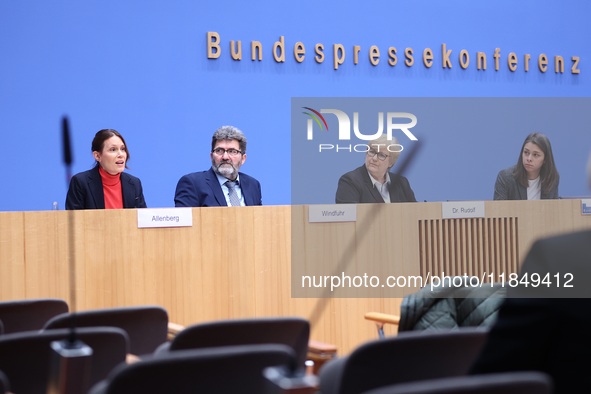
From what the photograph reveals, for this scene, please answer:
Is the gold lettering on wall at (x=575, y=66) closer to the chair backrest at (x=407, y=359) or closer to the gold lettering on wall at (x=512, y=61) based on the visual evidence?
the gold lettering on wall at (x=512, y=61)

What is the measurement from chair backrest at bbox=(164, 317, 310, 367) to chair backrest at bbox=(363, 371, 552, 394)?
34.5 inches

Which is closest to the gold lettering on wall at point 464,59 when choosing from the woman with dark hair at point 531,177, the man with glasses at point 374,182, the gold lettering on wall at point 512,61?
the gold lettering on wall at point 512,61

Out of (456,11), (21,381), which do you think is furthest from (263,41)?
(21,381)

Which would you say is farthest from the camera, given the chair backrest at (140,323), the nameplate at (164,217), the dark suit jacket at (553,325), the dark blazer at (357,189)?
the dark blazer at (357,189)

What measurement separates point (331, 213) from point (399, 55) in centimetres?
297

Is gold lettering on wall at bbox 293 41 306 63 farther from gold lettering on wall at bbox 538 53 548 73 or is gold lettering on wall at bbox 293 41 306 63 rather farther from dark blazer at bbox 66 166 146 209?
dark blazer at bbox 66 166 146 209

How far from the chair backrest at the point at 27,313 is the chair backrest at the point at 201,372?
4.65 feet

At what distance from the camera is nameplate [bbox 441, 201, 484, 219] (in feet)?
18.0

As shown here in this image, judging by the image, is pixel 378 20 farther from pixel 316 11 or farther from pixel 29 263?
pixel 29 263

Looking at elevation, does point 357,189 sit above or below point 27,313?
above

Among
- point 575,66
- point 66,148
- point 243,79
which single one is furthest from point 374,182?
point 575,66

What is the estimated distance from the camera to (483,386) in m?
1.48

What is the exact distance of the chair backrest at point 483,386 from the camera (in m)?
1.43

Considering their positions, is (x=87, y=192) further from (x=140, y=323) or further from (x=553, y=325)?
(x=553, y=325)
